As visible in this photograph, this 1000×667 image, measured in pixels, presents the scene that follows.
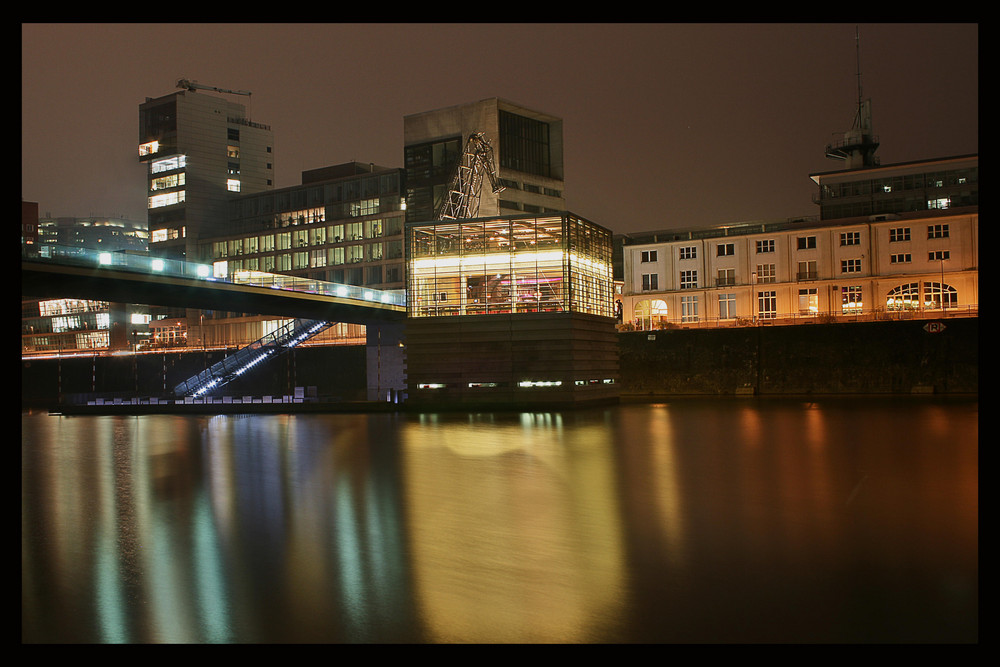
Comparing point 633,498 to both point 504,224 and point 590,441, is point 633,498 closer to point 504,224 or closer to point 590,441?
point 590,441

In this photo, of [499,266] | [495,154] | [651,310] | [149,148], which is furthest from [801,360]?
[149,148]

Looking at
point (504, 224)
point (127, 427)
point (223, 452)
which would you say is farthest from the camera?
point (504, 224)

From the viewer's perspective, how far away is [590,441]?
26734mm

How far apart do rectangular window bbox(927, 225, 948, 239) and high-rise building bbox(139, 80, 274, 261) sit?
3615 inches

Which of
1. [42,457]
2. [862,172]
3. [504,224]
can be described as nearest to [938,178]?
[862,172]

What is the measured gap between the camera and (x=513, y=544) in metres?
12.1

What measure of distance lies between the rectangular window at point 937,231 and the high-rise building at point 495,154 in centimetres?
4162

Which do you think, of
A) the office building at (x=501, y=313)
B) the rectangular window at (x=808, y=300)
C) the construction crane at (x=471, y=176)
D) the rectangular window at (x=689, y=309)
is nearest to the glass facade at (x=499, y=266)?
the office building at (x=501, y=313)

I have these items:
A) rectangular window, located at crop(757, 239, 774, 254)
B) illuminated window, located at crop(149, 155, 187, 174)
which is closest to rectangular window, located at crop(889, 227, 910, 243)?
rectangular window, located at crop(757, 239, 774, 254)

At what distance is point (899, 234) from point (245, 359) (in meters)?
51.1

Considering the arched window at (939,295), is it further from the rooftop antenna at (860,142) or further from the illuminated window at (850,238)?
the rooftop antenna at (860,142)

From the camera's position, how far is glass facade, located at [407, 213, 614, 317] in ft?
147

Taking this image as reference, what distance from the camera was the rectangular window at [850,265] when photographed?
224 ft
